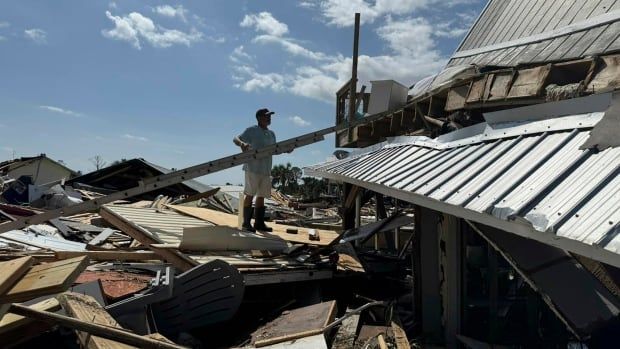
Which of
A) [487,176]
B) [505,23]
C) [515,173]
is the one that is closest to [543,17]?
[505,23]

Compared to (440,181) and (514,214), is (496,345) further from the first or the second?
(514,214)

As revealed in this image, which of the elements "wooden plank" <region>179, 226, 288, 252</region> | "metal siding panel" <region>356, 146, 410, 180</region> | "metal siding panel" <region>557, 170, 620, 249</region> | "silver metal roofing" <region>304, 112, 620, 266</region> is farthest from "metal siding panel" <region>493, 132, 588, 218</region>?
"wooden plank" <region>179, 226, 288, 252</region>

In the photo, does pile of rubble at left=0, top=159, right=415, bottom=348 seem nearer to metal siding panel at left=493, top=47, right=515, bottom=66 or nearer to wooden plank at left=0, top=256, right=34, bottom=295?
wooden plank at left=0, top=256, right=34, bottom=295

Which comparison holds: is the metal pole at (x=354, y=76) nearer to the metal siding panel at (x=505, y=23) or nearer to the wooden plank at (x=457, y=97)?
the metal siding panel at (x=505, y=23)

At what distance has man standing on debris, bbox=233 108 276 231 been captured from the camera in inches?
309

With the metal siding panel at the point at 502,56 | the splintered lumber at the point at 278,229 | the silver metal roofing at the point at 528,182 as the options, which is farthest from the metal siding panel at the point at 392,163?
the splintered lumber at the point at 278,229

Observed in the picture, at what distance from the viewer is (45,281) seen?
10.4ft

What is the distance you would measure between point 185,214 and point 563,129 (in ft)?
25.0

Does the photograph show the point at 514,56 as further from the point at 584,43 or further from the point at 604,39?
the point at 604,39

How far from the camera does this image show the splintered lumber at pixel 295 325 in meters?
4.40

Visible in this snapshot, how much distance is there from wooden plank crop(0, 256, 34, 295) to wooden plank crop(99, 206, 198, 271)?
2.16 meters

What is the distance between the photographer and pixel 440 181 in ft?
12.6

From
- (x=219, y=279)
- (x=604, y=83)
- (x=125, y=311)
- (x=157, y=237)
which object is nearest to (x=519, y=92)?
(x=604, y=83)

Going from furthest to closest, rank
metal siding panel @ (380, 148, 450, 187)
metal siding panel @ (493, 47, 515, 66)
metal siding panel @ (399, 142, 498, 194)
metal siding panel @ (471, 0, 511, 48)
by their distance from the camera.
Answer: metal siding panel @ (471, 0, 511, 48)
metal siding panel @ (493, 47, 515, 66)
metal siding panel @ (380, 148, 450, 187)
metal siding panel @ (399, 142, 498, 194)
